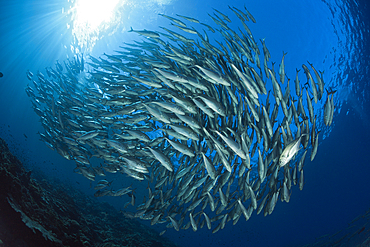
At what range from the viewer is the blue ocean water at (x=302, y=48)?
11000mm

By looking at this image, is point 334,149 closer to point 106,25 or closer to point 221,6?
point 221,6

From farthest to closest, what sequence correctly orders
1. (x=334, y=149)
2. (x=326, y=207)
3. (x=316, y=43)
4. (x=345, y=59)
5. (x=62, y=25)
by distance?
(x=326, y=207)
(x=334, y=149)
(x=62, y=25)
(x=345, y=59)
(x=316, y=43)

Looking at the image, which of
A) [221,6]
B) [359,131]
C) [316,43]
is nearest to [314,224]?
[359,131]

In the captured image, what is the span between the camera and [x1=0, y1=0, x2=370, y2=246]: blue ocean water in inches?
433

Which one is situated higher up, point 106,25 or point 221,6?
point 106,25

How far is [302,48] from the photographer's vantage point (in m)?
11.8

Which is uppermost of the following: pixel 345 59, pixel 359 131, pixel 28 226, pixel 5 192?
pixel 345 59

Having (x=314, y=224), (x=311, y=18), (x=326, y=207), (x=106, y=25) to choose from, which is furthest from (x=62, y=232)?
(x=314, y=224)

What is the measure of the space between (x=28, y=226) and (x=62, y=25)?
64.6 ft

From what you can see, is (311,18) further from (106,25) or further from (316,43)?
(106,25)

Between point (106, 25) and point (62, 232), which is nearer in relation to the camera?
point (62, 232)

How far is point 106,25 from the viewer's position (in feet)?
45.9

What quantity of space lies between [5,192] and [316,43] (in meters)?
17.6

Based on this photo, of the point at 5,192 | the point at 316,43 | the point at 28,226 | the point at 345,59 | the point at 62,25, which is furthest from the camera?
the point at 62,25
